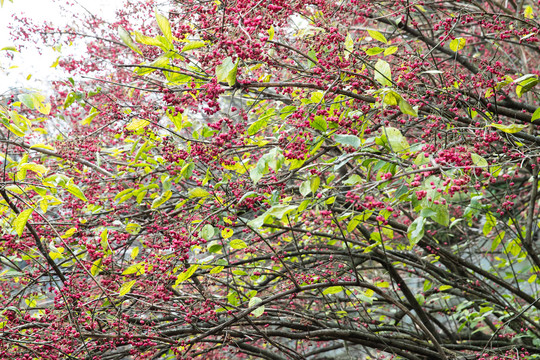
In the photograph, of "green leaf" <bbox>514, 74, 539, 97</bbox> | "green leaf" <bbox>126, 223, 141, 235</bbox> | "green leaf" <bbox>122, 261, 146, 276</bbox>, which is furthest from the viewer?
"green leaf" <bbox>126, 223, 141, 235</bbox>

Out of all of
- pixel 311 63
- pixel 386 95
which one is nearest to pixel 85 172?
pixel 311 63

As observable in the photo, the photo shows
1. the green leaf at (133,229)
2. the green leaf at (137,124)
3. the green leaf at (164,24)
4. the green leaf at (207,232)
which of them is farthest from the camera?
the green leaf at (133,229)

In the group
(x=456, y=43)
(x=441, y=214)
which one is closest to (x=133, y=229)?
(x=441, y=214)

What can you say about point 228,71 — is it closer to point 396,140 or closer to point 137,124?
point 396,140

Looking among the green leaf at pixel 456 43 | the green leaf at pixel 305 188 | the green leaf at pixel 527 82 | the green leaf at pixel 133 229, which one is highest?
the green leaf at pixel 133 229

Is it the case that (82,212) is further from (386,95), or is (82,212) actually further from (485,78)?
(485,78)

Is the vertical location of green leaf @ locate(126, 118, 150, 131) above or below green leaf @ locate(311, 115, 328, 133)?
above

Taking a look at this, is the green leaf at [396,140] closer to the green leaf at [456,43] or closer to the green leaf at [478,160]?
the green leaf at [478,160]

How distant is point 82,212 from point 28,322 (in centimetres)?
124

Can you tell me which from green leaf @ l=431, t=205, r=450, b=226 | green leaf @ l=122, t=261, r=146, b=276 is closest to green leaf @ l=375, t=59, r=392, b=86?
green leaf @ l=431, t=205, r=450, b=226

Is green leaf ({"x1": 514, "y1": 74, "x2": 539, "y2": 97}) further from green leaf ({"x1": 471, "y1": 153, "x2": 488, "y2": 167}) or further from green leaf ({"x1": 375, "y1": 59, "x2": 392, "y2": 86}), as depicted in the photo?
green leaf ({"x1": 375, "y1": 59, "x2": 392, "y2": 86})

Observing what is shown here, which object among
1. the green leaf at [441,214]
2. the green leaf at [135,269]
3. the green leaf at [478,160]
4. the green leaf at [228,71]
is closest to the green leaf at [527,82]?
the green leaf at [478,160]

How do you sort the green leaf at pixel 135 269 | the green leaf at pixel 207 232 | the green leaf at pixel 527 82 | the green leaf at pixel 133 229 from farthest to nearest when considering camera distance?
the green leaf at pixel 133 229
the green leaf at pixel 135 269
the green leaf at pixel 207 232
the green leaf at pixel 527 82

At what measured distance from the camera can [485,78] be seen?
309 cm
